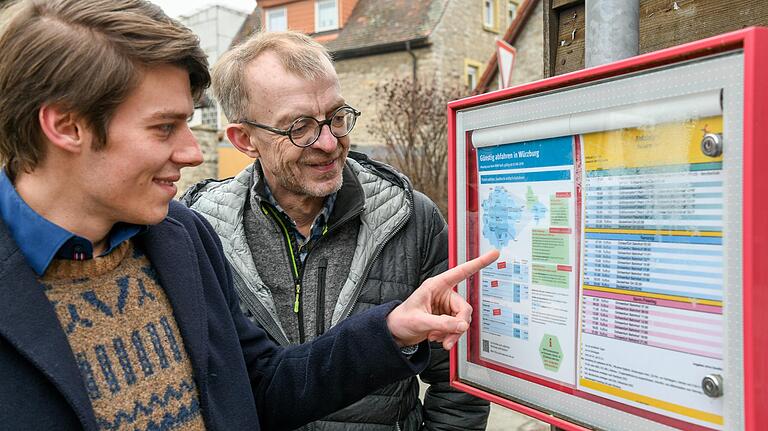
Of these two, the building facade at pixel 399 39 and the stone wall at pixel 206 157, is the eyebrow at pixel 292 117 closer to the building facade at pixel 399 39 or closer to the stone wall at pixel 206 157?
the stone wall at pixel 206 157

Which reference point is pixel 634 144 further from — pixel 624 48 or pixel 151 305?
pixel 151 305

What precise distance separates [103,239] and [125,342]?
0.76ft

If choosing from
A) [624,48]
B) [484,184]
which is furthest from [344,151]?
[624,48]

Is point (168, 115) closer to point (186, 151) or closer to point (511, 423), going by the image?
point (186, 151)

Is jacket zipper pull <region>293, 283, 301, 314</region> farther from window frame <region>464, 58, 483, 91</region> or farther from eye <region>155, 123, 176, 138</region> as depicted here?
window frame <region>464, 58, 483, 91</region>

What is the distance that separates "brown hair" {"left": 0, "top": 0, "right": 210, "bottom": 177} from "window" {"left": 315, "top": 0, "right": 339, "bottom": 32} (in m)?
18.6

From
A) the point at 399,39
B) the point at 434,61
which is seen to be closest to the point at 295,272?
the point at 434,61

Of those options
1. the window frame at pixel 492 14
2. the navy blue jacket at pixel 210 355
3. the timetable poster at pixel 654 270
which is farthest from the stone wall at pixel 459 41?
the timetable poster at pixel 654 270

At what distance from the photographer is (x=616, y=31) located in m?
1.32

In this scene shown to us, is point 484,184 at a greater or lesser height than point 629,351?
greater

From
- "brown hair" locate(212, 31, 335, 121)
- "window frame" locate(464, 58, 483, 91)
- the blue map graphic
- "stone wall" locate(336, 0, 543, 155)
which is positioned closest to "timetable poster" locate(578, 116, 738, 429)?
the blue map graphic

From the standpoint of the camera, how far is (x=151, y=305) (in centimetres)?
144

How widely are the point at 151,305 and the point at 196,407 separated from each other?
0.81 ft

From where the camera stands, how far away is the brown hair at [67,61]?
1.25 meters
